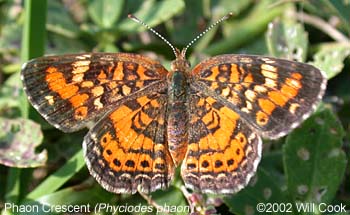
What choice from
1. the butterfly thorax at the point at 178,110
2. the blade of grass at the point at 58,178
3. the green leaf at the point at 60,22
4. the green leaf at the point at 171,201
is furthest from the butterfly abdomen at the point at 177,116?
the green leaf at the point at 60,22

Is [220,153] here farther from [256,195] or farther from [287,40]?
[287,40]

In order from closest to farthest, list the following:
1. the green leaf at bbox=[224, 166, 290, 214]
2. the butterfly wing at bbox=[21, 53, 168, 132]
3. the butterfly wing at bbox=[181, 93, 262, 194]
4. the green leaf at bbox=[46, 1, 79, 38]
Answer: the butterfly wing at bbox=[181, 93, 262, 194]
the butterfly wing at bbox=[21, 53, 168, 132]
the green leaf at bbox=[224, 166, 290, 214]
the green leaf at bbox=[46, 1, 79, 38]

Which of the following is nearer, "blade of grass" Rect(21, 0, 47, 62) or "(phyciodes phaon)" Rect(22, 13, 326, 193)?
"(phyciodes phaon)" Rect(22, 13, 326, 193)

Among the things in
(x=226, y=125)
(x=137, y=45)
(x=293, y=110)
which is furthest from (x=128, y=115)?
(x=137, y=45)

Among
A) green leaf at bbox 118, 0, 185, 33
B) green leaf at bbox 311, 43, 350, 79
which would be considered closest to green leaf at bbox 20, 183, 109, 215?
green leaf at bbox 118, 0, 185, 33

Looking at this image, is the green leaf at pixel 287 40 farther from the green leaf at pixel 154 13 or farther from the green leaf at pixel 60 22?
the green leaf at pixel 60 22

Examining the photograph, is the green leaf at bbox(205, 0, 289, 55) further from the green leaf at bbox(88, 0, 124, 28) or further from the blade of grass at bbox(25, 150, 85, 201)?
the blade of grass at bbox(25, 150, 85, 201)

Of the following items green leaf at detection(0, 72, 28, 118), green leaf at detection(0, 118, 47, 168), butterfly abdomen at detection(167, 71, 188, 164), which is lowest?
green leaf at detection(0, 118, 47, 168)
